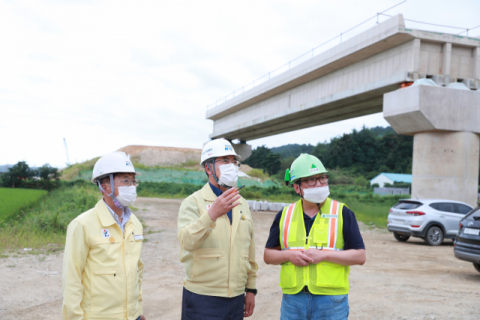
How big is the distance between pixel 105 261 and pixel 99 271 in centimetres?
8

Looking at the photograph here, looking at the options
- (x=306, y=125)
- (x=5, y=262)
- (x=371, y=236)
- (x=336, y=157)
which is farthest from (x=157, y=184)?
(x=336, y=157)

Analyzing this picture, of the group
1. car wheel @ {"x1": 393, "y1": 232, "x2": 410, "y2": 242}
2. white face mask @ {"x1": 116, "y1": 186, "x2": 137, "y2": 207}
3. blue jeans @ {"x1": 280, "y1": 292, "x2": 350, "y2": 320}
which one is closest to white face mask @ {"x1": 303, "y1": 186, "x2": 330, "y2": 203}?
blue jeans @ {"x1": 280, "y1": 292, "x2": 350, "y2": 320}

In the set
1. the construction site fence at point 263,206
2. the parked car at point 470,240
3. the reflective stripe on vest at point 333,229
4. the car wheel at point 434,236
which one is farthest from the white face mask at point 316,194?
the construction site fence at point 263,206

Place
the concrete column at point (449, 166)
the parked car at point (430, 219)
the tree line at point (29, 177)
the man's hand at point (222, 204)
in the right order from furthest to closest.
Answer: the tree line at point (29, 177), the concrete column at point (449, 166), the parked car at point (430, 219), the man's hand at point (222, 204)

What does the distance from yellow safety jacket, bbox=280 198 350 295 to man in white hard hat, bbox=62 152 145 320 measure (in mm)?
1125

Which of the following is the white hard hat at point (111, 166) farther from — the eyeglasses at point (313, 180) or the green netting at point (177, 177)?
the green netting at point (177, 177)

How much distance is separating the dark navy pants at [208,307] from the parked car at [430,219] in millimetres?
12303

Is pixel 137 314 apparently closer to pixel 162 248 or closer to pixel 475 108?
pixel 162 248

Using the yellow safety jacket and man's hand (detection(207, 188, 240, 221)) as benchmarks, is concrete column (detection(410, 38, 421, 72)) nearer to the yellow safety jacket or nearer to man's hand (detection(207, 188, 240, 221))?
the yellow safety jacket

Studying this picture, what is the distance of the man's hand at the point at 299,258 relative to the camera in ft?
9.52

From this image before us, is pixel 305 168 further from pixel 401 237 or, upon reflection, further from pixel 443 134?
pixel 443 134

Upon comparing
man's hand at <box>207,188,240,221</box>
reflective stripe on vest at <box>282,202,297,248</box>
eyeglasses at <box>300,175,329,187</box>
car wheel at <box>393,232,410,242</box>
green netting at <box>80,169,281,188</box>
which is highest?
green netting at <box>80,169,281,188</box>

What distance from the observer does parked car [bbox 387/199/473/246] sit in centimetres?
1375

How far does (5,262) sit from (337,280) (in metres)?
8.35
